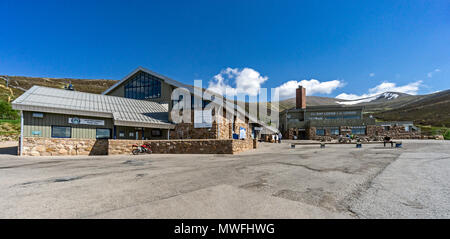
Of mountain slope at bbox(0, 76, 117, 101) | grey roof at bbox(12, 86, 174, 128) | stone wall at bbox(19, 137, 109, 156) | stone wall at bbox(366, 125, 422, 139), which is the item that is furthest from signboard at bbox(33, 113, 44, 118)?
mountain slope at bbox(0, 76, 117, 101)

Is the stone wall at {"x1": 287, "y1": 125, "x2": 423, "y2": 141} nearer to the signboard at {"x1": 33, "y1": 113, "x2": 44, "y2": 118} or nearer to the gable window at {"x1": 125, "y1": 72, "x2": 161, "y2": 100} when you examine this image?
the gable window at {"x1": 125, "y1": 72, "x2": 161, "y2": 100}

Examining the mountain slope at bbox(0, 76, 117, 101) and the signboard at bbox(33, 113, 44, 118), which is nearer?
the signboard at bbox(33, 113, 44, 118)

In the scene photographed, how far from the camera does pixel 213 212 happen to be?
3.58 metres

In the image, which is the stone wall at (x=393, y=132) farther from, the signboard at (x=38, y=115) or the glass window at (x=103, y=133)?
the signboard at (x=38, y=115)

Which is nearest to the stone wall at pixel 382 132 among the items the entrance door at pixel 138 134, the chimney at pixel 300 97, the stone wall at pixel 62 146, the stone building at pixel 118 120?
the chimney at pixel 300 97

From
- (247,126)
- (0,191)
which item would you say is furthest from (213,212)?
(247,126)

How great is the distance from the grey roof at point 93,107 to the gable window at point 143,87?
2.67 metres

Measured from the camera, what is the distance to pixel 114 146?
17156 millimetres

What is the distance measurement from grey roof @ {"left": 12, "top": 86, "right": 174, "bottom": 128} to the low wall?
259 cm

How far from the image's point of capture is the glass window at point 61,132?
16997 mm

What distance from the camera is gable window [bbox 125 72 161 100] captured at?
2790 centimetres

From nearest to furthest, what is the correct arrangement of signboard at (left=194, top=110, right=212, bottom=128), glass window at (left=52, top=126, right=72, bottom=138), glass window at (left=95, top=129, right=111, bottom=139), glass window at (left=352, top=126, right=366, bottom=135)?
1. glass window at (left=52, top=126, right=72, bottom=138)
2. glass window at (left=95, top=129, right=111, bottom=139)
3. signboard at (left=194, top=110, right=212, bottom=128)
4. glass window at (left=352, top=126, right=366, bottom=135)
